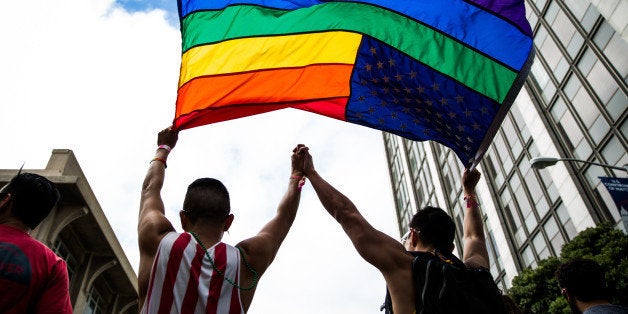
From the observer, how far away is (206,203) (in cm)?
256

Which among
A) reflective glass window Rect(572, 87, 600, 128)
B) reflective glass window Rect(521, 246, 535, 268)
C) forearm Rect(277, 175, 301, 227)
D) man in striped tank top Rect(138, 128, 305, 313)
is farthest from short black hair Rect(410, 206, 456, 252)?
reflective glass window Rect(521, 246, 535, 268)

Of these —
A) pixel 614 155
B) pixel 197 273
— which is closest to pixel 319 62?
pixel 197 273

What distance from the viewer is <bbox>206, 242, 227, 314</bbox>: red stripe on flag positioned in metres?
2.21

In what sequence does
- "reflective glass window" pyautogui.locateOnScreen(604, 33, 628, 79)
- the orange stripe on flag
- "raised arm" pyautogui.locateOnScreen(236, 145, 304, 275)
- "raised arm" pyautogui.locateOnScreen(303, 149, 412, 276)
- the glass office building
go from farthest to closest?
the glass office building, "reflective glass window" pyautogui.locateOnScreen(604, 33, 628, 79), the orange stripe on flag, "raised arm" pyautogui.locateOnScreen(303, 149, 412, 276), "raised arm" pyautogui.locateOnScreen(236, 145, 304, 275)

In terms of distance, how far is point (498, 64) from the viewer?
459 centimetres

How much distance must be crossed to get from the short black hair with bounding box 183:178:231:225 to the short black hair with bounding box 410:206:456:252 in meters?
1.37

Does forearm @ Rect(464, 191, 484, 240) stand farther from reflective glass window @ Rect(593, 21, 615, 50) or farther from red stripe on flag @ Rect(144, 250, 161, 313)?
reflective glass window @ Rect(593, 21, 615, 50)

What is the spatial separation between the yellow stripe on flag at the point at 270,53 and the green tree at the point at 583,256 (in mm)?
11064

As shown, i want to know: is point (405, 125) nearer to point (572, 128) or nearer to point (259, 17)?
point (259, 17)

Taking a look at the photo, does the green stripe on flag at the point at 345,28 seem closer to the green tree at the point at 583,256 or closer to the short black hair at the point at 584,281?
the short black hair at the point at 584,281

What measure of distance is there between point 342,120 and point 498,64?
1.66 metres

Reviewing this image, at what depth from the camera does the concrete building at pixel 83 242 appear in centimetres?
1342

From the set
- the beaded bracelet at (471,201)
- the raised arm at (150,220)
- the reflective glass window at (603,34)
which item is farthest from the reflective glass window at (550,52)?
the raised arm at (150,220)

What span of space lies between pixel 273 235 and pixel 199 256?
0.49 metres
